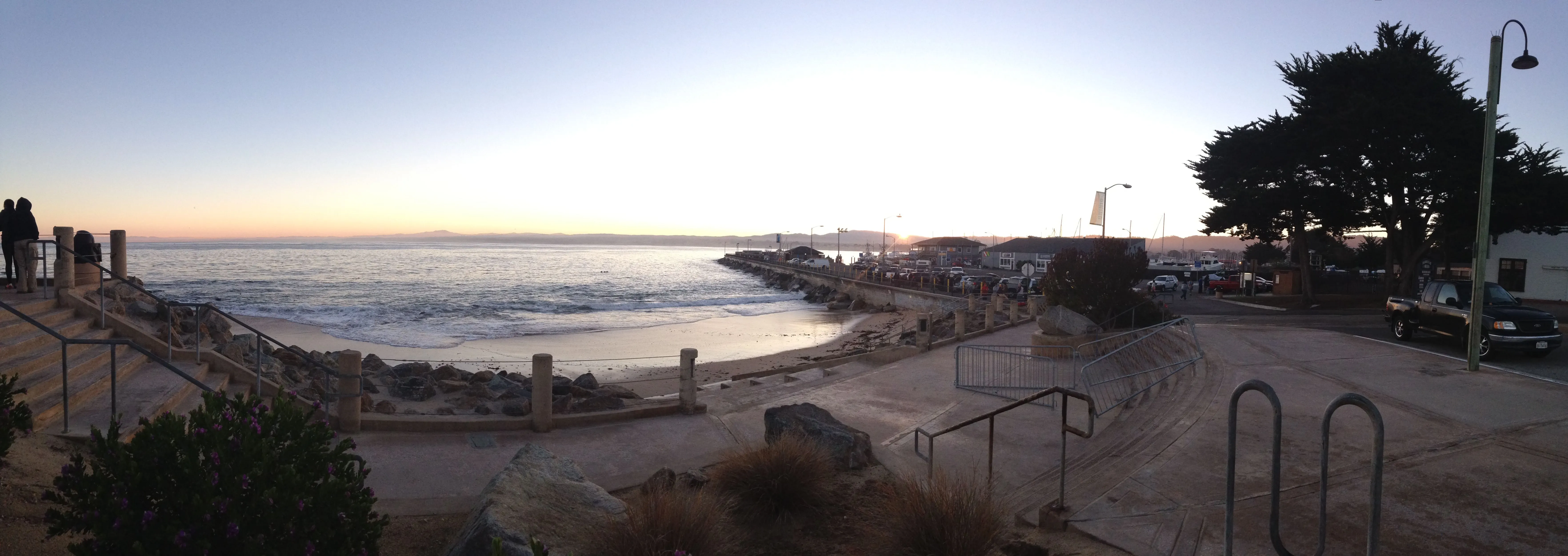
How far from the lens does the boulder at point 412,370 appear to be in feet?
60.0

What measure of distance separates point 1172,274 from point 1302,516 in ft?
208

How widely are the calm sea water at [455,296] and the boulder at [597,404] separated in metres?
17.9

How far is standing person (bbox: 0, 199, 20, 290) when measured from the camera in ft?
40.1

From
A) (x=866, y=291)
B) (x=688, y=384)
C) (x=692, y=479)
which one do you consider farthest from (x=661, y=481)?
(x=866, y=291)

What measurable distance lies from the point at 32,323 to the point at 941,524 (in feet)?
31.9

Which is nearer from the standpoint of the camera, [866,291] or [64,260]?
Answer: [64,260]

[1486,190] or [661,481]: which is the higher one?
[1486,190]

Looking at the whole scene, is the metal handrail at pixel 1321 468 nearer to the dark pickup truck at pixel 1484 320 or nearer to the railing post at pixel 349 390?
the railing post at pixel 349 390

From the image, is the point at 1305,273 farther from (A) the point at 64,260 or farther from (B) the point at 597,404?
(A) the point at 64,260

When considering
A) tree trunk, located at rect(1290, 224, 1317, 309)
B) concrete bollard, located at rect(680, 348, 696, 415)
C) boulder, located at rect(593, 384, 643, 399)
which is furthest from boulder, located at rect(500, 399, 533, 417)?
tree trunk, located at rect(1290, 224, 1317, 309)

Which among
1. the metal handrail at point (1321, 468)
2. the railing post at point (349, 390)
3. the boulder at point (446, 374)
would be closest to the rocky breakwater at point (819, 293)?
the boulder at point (446, 374)

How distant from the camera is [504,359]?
25406 mm

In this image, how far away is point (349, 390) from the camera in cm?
906

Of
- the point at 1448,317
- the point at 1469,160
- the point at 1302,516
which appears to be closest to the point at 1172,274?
the point at 1469,160
